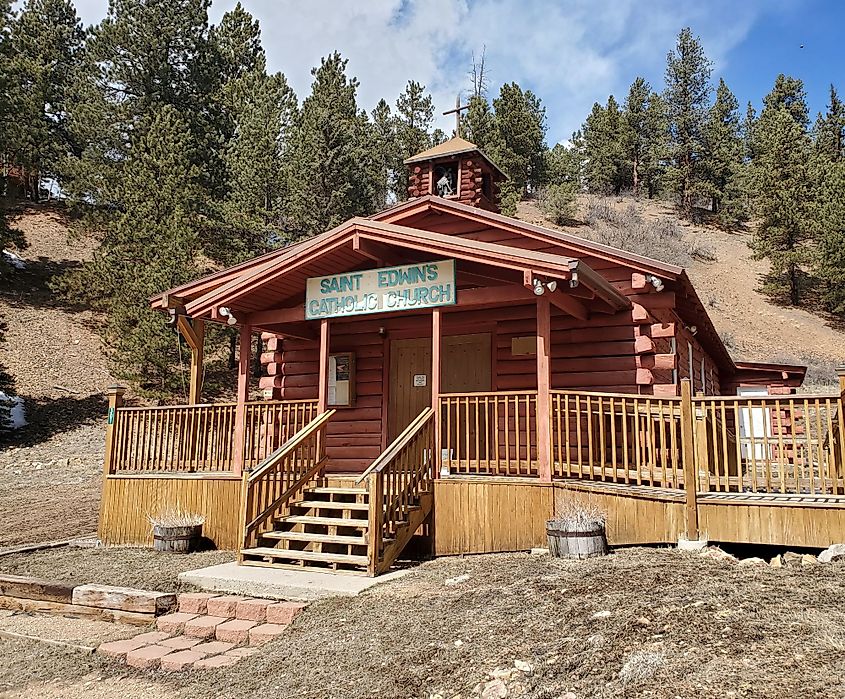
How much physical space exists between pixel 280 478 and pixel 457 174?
23.9 ft

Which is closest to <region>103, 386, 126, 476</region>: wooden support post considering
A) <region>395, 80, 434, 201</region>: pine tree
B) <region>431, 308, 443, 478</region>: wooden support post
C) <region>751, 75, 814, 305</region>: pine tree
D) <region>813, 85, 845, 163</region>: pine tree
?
<region>431, 308, 443, 478</region>: wooden support post

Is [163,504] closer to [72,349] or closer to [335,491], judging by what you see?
[335,491]

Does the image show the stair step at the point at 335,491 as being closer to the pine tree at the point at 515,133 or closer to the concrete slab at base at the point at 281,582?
the concrete slab at base at the point at 281,582

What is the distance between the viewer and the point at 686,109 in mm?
52562

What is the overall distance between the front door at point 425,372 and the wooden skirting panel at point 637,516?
3.68 m

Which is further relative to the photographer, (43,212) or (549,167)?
(549,167)

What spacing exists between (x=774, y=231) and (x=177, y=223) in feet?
104

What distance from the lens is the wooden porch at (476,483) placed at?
6875 mm

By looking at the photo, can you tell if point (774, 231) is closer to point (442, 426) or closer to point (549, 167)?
point (549, 167)

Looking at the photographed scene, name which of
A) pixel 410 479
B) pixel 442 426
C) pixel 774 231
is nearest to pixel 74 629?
pixel 410 479

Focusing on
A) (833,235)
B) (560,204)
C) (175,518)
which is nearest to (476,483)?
(175,518)

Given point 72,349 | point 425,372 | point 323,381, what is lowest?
point 323,381

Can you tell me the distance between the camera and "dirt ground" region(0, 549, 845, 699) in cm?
386

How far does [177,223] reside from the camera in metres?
22.2
